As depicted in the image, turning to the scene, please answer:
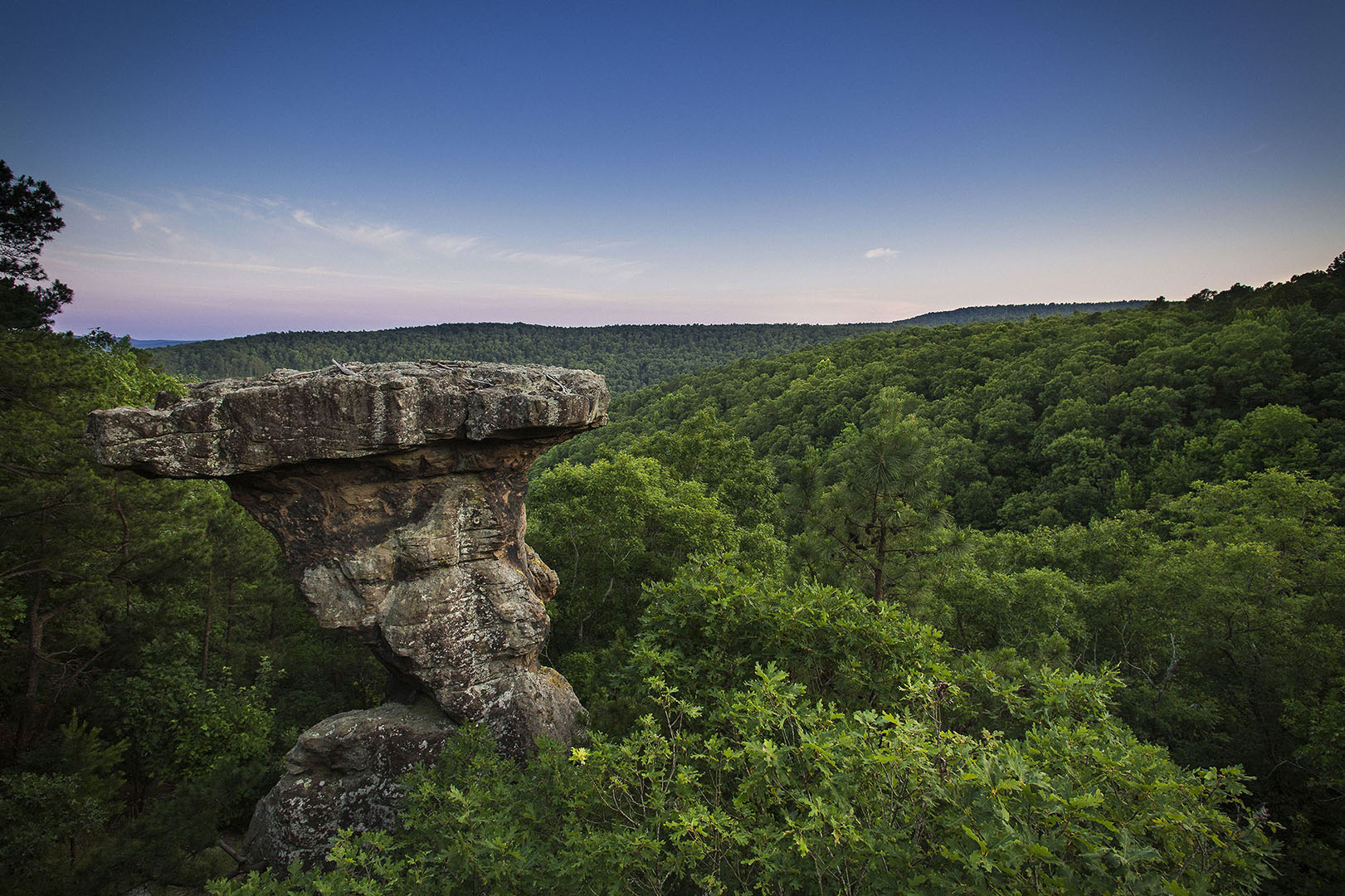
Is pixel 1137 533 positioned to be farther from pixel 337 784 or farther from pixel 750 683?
pixel 337 784

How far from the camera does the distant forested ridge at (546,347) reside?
12269 centimetres

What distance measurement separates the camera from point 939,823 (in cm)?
393

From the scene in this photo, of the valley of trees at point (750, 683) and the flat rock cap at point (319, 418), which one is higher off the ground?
the flat rock cap at point (319, 418)

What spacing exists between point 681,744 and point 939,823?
2483mm

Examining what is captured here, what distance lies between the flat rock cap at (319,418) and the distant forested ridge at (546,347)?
111371 mm

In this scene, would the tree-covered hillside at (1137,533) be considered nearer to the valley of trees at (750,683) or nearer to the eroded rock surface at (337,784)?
the valley of trees at (750,683)

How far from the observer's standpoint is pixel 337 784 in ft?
29.8

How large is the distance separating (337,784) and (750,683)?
25.8 feet

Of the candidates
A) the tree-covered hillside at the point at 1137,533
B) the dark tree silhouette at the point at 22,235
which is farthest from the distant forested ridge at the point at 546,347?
the dark tree silhouette at the point at 22,235

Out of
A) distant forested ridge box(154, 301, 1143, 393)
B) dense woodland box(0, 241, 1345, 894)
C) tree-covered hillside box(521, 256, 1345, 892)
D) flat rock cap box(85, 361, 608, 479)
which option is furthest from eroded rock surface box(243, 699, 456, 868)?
distant forested ridge box(154, 301, 1143, 393)

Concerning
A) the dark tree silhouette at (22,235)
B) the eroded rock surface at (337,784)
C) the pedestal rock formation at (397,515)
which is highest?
the dark tree silhouette at (22,235)

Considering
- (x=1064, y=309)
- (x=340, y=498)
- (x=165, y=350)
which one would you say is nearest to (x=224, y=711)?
(x=340, y=498)

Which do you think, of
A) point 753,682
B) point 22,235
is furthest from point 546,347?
point 753,682

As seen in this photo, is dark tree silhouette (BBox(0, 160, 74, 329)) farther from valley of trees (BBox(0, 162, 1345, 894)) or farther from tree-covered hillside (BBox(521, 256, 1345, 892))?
tree-covered hillside (BBox(521, 256, 1345, 892))
